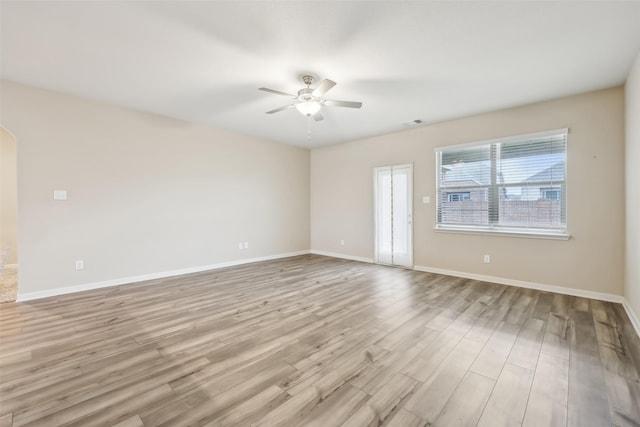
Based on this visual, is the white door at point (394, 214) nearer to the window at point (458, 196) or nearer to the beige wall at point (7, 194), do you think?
the window at point (458, 196)

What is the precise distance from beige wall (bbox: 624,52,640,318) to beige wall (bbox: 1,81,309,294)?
578 centimetres

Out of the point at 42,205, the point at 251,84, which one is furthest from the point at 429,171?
the point at 42,205

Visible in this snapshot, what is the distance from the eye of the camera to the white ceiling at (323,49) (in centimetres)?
219

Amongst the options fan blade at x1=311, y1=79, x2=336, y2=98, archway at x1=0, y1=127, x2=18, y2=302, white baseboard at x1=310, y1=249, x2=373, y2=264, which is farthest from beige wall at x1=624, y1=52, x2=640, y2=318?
archway at x1=0, y1=127, x2=18, y2=302

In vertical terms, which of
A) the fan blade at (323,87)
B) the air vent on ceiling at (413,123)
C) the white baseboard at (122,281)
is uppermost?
the air vent on ceiling at (413,123)

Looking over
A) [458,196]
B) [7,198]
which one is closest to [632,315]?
[458,196]

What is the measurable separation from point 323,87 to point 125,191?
367 centimetres

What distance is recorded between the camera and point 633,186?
297 centimetres

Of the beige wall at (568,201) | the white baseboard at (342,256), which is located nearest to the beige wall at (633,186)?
the beige wall at (568,201)

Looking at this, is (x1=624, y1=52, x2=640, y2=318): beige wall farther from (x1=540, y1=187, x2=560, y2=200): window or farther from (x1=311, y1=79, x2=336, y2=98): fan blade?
(x1=311, y1=79, x2=336, y2=98): fan blade

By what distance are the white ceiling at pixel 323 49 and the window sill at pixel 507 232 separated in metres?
1.96

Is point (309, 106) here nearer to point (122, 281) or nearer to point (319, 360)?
point (319, 360)

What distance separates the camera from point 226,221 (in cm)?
567

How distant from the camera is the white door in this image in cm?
547
